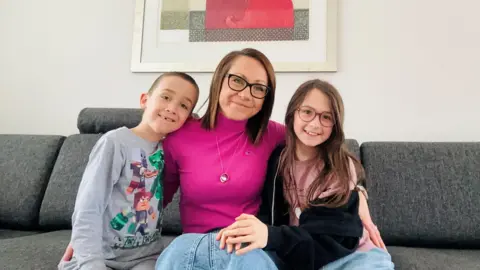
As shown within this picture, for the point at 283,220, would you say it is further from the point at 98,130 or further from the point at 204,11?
the point at 204,11

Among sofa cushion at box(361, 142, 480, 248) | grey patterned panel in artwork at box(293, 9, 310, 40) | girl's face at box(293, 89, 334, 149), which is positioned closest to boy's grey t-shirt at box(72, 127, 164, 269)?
girl's face at box(293, 89, 334, 149)

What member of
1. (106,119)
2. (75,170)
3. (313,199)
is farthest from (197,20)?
(313,199)

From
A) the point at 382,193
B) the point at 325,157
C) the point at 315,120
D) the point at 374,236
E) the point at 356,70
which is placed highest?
the point at 356,70

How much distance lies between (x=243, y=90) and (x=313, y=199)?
14.3 inches

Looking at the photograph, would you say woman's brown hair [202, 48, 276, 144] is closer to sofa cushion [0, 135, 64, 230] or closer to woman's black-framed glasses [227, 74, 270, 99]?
woman's black-framed glasses [227, 74, 270, 99]

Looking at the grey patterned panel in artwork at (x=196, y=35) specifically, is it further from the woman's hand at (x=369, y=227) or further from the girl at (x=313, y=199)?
the woman's hand at (x=369, y=227)

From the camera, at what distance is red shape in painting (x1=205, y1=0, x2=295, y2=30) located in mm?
1881

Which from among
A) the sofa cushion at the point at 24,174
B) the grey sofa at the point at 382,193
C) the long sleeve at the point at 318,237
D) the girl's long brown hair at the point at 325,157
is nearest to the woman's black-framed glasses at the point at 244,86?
the girl's long brown hair at the point at 325,157

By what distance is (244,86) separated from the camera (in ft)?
3.65

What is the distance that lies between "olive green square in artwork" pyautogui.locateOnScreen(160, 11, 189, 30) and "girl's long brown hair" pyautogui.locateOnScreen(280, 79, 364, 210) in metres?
1.03

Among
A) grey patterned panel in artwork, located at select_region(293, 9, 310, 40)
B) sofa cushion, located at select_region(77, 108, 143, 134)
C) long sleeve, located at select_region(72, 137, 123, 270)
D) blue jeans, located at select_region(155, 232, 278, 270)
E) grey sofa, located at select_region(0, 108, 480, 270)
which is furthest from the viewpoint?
grey patterned panel in artwork, located at select_region(293, 9, 310, 40)

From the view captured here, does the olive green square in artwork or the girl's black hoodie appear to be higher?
the olive green square in artwork

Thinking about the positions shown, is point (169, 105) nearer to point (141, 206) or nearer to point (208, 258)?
point (141, 206)

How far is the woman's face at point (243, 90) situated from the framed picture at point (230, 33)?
0.75 meters
